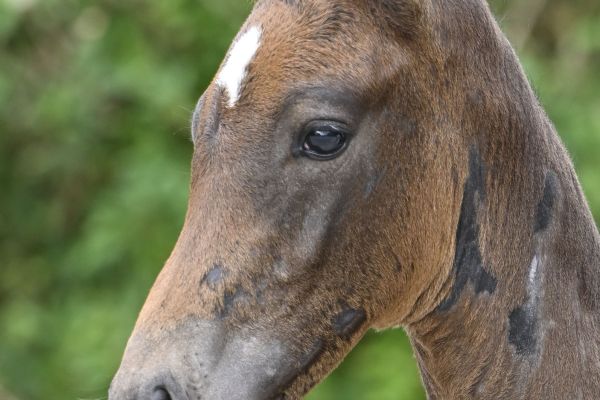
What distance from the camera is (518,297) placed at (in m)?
2.94

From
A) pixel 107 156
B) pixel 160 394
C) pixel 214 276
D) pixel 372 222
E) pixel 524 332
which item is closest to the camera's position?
pixel 160 394

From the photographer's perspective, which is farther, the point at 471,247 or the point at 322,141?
the point at 471,247

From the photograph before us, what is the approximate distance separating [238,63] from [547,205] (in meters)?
0.90

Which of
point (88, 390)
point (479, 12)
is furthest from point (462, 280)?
point (88, 390)

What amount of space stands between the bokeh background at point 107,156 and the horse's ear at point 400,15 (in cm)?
302

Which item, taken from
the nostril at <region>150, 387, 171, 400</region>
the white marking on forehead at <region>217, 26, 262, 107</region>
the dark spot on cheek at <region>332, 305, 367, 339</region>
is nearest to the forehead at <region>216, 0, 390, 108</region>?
the white marking on forehead at <region>217, 26, 262, 107</region>

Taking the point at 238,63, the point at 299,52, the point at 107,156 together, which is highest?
the point at 299,52

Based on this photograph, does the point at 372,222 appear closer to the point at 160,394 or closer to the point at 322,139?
the point at 322,139

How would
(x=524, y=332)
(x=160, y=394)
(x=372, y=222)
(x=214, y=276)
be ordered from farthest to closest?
(x=524, y=332) < (x=372, y=222) < (x=214, y=276) < (x=160, y=394)

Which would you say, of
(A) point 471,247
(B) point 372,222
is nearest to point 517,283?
(A) point 471,247

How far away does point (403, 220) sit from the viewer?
2.84 meters

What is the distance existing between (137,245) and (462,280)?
3.47 meters

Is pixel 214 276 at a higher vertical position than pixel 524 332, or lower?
lower

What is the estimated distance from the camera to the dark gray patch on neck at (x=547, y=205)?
2977 millimetres
